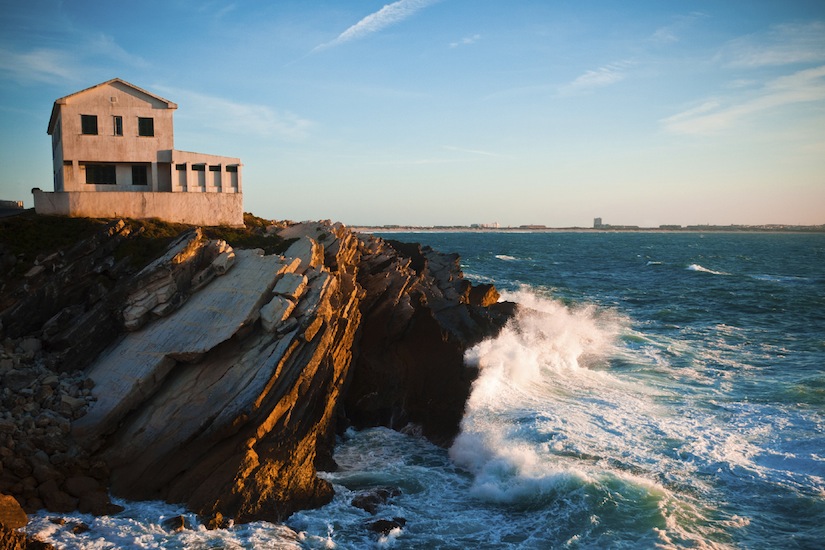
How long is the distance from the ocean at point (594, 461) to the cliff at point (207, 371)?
1.34 m

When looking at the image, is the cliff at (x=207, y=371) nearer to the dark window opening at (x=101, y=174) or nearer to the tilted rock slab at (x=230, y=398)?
the tilted rock slab at (x=230, y=398)

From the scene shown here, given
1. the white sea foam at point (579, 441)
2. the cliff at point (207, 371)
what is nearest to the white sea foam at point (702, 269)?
the white sea foam at point (579, 441)

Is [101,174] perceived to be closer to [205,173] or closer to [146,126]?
[146,126]

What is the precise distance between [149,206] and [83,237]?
6.68 metres

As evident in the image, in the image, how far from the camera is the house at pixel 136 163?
3809 centimetres

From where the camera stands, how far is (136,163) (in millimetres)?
40219

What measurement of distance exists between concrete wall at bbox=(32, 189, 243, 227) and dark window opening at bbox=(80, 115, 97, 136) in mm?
5127

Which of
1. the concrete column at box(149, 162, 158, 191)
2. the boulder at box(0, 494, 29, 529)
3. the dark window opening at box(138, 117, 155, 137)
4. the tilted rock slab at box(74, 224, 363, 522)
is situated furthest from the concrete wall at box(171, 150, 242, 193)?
the boulder at box(0, 494, 29, 529)

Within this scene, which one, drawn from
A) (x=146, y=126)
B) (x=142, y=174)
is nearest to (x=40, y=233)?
(x=142, y=174)

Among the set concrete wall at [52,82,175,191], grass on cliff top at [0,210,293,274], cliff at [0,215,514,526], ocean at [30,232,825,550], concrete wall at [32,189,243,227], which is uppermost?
concrete wall at [52,82,175,191]

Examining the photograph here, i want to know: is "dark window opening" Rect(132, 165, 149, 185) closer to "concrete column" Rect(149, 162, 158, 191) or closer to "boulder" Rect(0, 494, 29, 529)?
"concrete column" Rect(149, 162, 158, 191)

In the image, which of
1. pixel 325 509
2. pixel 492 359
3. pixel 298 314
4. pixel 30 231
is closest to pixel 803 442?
pixel 492 359

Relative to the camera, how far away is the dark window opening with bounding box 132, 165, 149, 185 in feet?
133

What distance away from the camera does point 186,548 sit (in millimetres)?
17797
